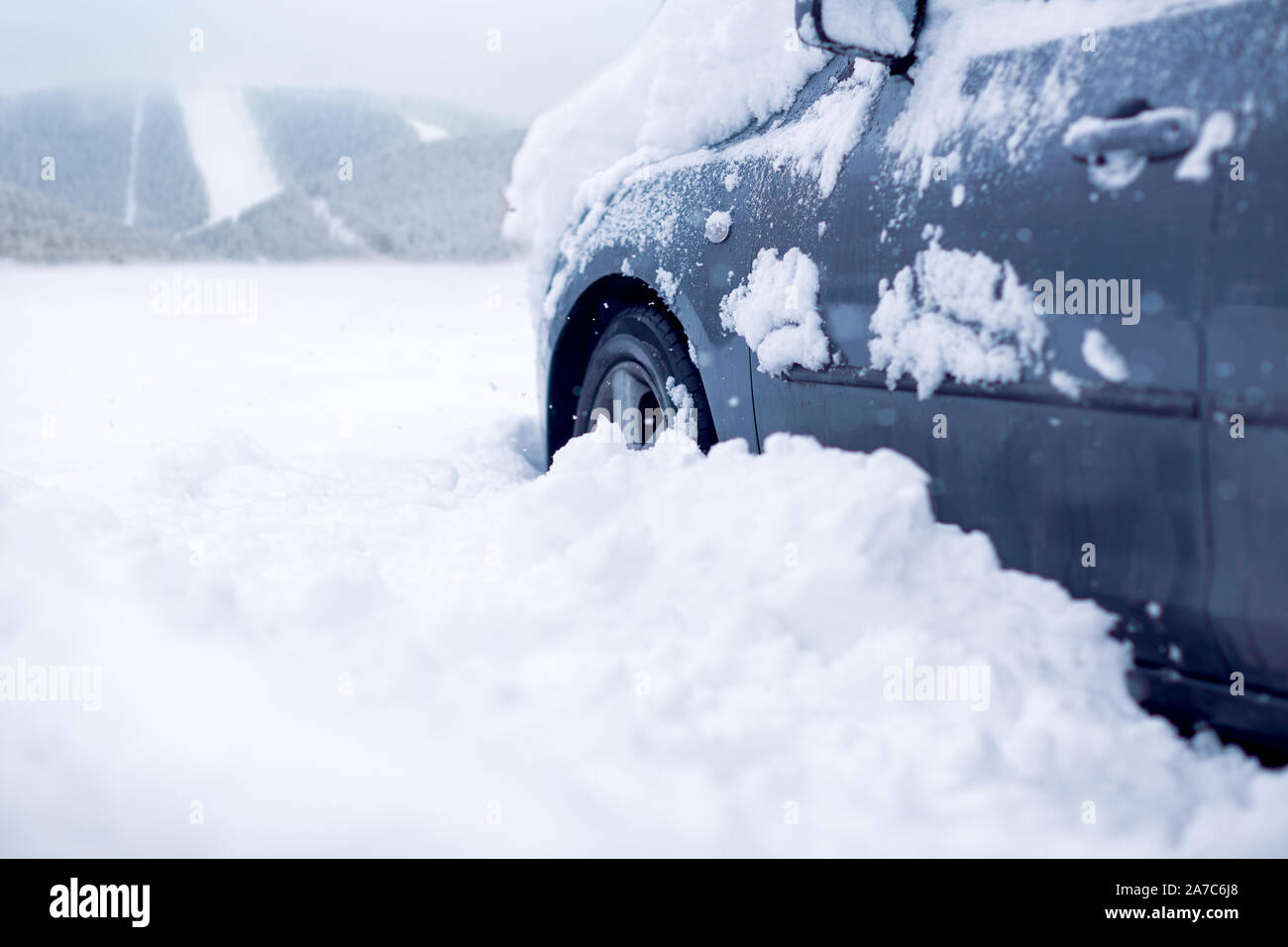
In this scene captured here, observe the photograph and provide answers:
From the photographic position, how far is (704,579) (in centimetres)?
189

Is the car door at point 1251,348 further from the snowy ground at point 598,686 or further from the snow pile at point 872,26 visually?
the snow pile at point 872,26

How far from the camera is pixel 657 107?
2.94 metres

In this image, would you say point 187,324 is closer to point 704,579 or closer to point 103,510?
point 103,510

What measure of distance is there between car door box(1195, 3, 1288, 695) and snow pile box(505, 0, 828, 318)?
1087 mm

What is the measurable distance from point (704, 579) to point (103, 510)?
147 cm

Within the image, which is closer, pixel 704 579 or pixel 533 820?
pixel 533 820

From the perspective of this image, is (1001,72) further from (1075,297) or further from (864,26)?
(1075,297)

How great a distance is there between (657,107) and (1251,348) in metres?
2.03

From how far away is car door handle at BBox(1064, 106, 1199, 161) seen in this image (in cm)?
143
